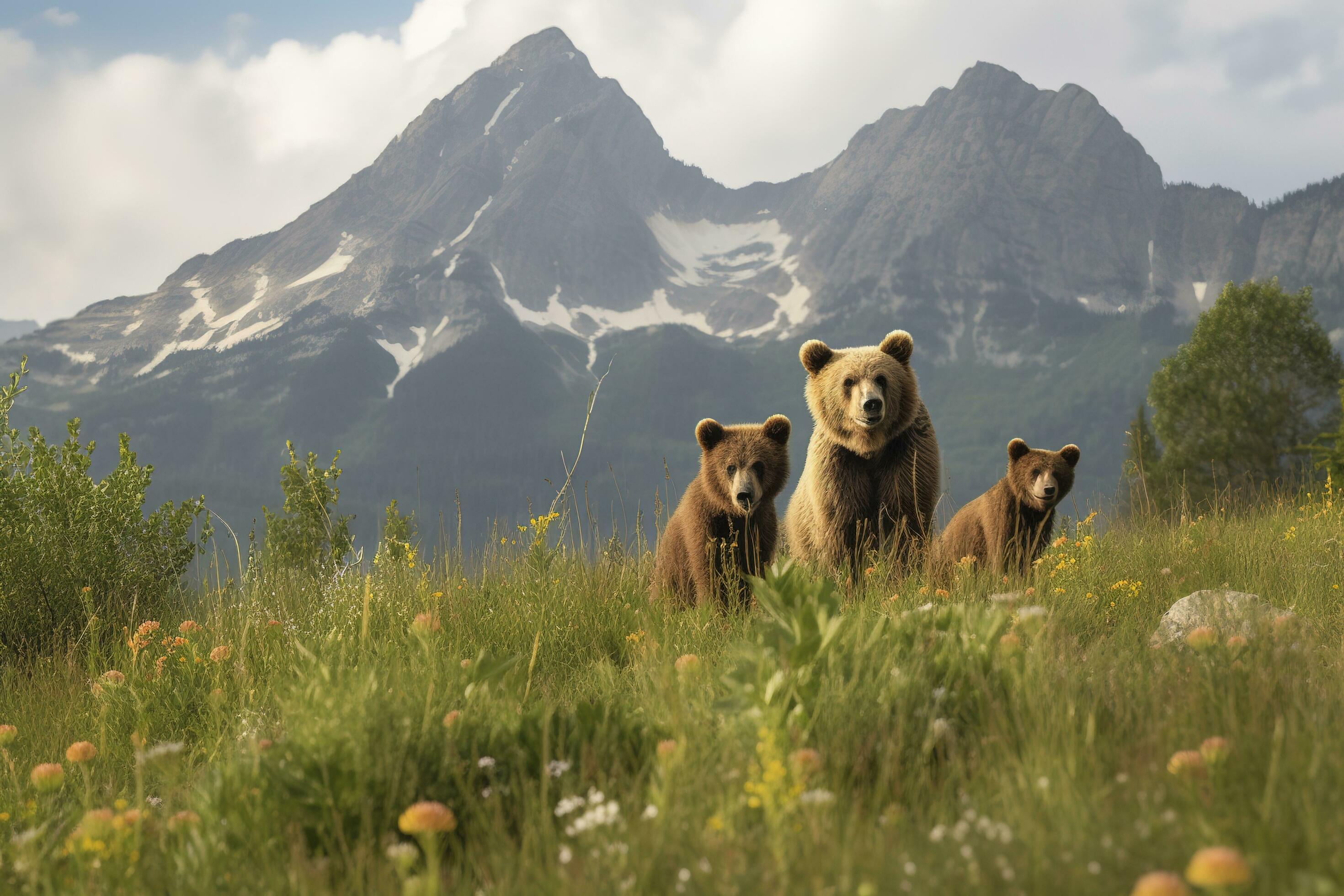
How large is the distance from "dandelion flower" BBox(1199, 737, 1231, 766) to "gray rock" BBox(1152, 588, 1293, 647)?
141cm

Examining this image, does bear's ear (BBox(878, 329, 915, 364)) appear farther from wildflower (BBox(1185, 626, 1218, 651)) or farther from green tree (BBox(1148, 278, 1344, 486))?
green tree (BBox(1148, 278, 1344, 486))

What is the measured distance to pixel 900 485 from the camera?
20.3ft

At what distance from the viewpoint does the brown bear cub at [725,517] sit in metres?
5.55

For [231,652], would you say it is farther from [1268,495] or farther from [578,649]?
[1268,495]

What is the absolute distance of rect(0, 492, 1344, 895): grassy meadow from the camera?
5.75ft

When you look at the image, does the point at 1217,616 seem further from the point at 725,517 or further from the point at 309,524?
the point at 309,524

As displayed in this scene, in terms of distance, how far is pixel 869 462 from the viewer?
6.32 meters

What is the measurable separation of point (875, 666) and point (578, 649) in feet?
7.44

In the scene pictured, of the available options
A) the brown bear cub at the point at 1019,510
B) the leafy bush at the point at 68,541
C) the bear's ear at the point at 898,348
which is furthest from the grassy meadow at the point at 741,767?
the leafy bush at the point at 68,541

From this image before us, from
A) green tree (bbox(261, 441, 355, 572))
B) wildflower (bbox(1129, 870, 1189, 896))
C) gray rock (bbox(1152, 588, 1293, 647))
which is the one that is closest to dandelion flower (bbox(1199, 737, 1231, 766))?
wildflower (bbox(1129, 870, 1189, 896))

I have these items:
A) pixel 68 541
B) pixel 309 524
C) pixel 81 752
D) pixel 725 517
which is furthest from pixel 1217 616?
pixel 309 524

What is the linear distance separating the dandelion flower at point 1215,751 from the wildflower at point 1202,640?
37.6 inches

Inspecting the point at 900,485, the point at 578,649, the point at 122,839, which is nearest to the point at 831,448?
the point at 900,485

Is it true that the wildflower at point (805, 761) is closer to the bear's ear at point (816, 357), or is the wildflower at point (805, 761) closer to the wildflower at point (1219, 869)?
the wildflower at point (1219, 869)
